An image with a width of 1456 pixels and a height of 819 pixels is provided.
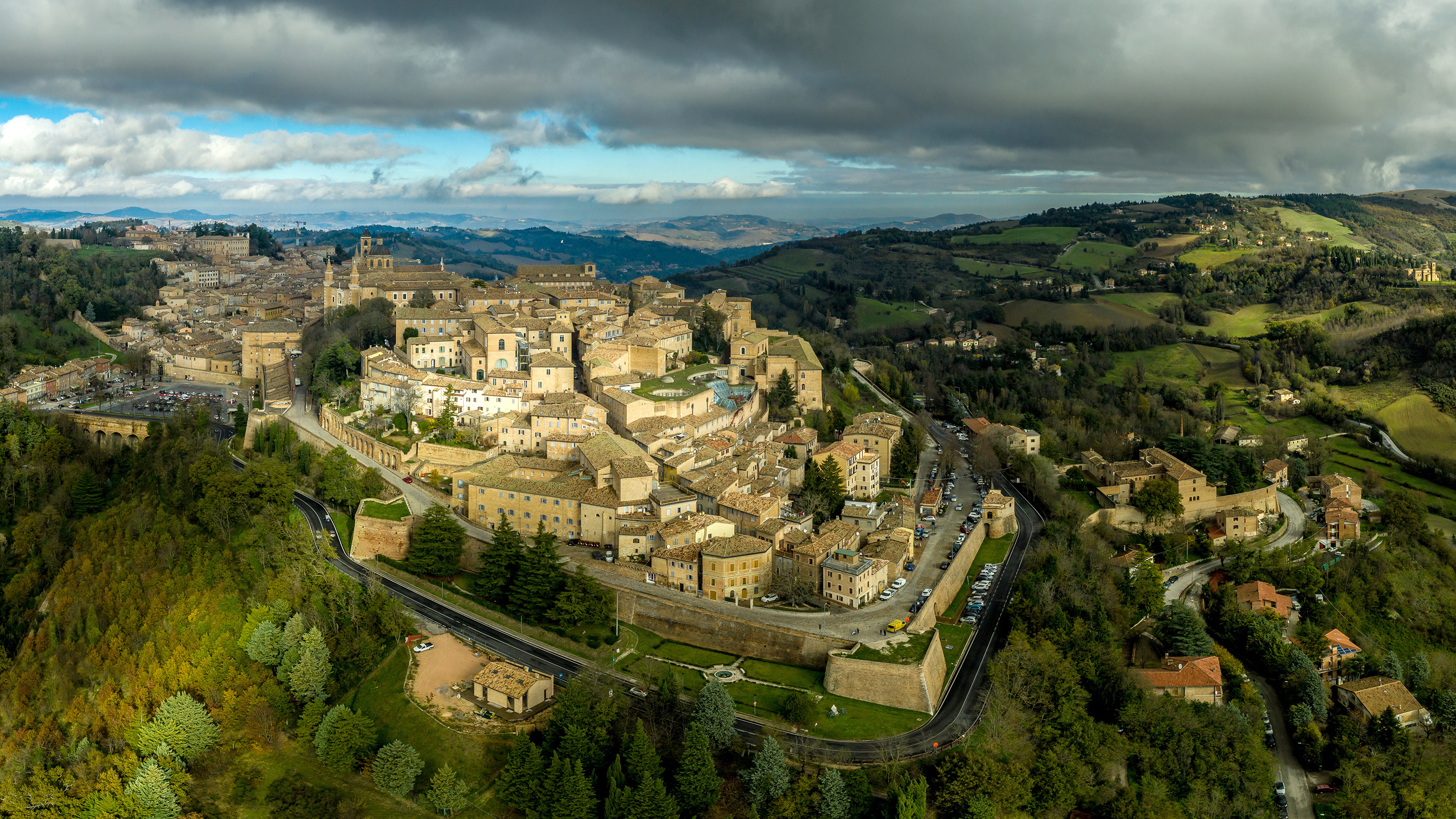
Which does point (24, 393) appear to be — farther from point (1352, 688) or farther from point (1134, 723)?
point (1352, 688)

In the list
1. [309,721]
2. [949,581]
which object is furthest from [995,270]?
[309,721]

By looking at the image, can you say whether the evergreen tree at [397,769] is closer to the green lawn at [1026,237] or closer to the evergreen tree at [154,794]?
the evergreen tree at [154,794]

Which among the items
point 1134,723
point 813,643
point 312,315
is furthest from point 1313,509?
point 312,315

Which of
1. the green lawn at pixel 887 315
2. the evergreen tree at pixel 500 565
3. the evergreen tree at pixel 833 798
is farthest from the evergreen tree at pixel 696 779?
the green lawn at pixel 887 315

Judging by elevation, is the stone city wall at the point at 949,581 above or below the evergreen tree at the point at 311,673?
above

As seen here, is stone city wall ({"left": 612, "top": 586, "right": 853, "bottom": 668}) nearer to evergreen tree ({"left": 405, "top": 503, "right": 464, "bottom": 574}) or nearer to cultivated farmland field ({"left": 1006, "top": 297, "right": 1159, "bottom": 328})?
evergreen tree ({"left": 405, "top": 503, "right": 464, "bottom": 574})
